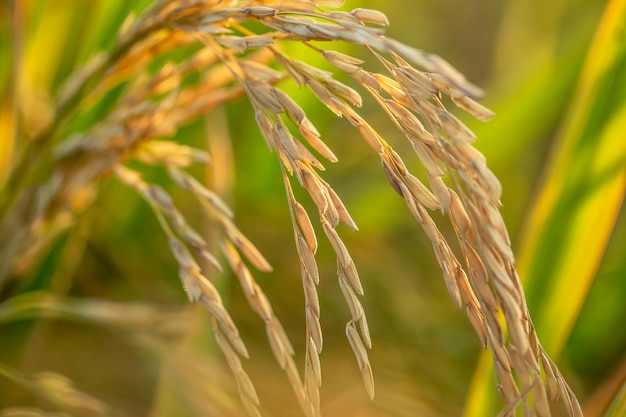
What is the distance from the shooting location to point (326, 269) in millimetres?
1157

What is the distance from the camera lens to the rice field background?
70 cm

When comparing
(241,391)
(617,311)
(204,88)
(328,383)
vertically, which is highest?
(204,88)

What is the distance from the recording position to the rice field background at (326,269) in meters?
0.70

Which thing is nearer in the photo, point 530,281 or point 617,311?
point 530,281

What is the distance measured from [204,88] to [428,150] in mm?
353

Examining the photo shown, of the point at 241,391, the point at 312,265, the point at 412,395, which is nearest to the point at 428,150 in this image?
the point at 312,265

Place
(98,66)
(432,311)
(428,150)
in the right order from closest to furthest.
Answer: (428,150), (98,66), (432,311)

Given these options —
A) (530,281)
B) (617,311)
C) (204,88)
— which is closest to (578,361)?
(617,311)

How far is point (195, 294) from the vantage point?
1.69 feet

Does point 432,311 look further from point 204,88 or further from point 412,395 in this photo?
point 204,88

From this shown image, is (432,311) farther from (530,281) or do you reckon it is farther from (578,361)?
(530,281)

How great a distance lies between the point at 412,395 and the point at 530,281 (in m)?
0.28

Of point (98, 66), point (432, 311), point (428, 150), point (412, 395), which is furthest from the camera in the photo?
point (432, 311)

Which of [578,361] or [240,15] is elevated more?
[240,15]
